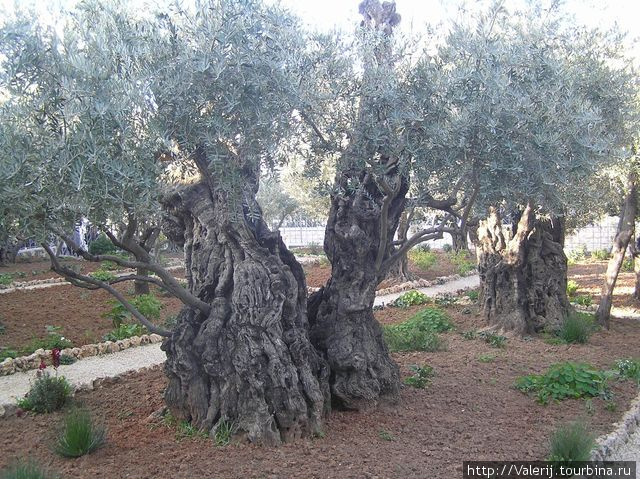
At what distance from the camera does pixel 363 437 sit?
5.34 metres

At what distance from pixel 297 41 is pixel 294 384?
2988 millimetres

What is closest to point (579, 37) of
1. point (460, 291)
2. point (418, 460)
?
point (418, 460)

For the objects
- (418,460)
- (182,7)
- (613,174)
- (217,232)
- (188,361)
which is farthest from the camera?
(613,174)

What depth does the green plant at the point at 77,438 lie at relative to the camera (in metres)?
4.82

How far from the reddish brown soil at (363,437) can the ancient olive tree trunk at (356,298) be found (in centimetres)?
27

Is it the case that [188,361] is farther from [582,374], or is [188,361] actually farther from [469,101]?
[582,374]

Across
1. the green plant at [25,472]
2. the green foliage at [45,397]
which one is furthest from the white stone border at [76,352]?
the green plant at [25,472]

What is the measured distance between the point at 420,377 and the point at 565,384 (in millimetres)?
1656

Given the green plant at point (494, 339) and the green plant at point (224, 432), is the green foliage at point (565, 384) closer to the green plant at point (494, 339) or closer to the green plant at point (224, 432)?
the green plant at point (494, 339)

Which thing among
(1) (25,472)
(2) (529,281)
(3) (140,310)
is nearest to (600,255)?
(2) (529,281)

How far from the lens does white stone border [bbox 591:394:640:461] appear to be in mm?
5121

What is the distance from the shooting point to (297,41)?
4.94m

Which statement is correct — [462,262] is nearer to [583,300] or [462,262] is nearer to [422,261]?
[422,261]

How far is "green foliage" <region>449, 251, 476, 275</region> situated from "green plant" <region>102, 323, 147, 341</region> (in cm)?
1207
